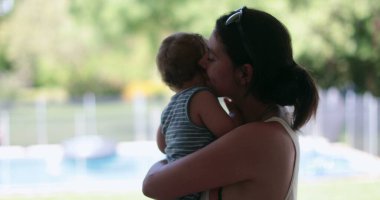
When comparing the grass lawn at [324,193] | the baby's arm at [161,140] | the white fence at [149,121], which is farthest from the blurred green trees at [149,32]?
the baby's arm at [161,140]

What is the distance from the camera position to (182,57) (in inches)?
42.1

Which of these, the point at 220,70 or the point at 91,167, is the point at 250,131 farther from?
the point at 91,167

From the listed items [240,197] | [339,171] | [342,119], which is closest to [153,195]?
[240,197]

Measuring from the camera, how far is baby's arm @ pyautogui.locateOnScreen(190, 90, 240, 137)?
964 millimetres

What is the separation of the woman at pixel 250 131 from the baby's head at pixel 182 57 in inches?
4.4

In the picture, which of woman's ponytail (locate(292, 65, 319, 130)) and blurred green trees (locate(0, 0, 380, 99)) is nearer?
woman's ponytail (locate(292, 65, 319, 130))

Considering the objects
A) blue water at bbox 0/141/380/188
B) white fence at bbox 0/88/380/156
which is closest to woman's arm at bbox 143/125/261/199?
white fence at bbox 0/88/380/156

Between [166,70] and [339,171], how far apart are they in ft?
17.0

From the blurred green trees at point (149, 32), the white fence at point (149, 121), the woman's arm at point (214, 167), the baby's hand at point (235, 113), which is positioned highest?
the blurred green trees at point (149, 32)

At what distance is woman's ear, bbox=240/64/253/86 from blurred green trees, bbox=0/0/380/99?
2971 mm

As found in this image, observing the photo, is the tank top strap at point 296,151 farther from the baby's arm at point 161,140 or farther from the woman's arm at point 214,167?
the baby's arm at point 161,140

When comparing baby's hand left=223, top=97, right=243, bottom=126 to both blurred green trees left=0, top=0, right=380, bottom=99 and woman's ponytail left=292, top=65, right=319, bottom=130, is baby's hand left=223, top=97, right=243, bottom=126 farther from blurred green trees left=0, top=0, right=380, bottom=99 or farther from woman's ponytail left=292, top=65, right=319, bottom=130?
blurred green trees left=0, top=0, right=380, bottom=99

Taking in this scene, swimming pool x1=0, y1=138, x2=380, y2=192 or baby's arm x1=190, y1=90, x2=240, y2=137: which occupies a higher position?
baby's arm x1=190, y1=90, x2=240, y2=137

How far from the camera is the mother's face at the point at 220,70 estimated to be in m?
0.92
